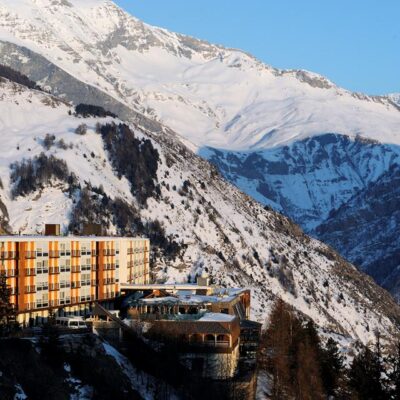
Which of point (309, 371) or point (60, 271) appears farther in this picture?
point (60, 271)

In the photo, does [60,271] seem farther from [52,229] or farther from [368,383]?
[368,383]

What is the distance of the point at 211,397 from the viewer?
311 feet

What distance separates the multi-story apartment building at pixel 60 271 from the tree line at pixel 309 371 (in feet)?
76.2

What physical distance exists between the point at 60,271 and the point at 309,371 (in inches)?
1507

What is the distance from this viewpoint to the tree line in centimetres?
9769

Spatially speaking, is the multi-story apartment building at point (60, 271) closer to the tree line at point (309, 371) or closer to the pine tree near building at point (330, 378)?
the tree line at point (309, 371)

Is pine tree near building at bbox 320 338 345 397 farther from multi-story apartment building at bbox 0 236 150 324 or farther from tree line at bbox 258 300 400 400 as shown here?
multi-story apartment building at bbox 0 236 150 324

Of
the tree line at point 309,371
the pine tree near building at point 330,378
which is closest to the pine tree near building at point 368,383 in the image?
the tree line at point 309,371

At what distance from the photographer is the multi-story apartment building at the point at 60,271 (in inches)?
4599

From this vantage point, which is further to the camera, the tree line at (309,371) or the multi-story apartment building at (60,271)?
the multi-story apartment building at (60,271)

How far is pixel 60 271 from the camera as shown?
12594 centimetres

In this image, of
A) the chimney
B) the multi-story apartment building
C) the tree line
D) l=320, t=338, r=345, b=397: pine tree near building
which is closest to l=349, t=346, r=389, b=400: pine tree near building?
the tree line

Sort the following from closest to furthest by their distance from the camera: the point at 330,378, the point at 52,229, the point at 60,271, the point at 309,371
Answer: the point at 309,371 < the point at 330,378 < the point at 60,271 < the point at 52,229

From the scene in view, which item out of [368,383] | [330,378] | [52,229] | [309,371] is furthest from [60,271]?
[368,383]
